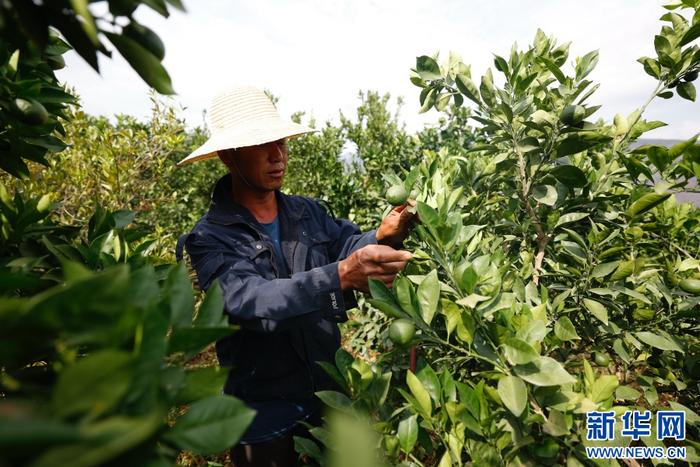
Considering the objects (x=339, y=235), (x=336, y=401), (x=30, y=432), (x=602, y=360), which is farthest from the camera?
(x=339, y=235)

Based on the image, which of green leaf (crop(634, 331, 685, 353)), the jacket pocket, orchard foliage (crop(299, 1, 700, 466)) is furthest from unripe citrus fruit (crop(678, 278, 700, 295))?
the jacket pocket

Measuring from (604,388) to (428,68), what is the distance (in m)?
1.25

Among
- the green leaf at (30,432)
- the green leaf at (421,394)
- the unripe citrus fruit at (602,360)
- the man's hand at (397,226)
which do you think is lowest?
the green leaf at (421,394)

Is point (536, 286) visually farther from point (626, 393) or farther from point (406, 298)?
point (406, 298)

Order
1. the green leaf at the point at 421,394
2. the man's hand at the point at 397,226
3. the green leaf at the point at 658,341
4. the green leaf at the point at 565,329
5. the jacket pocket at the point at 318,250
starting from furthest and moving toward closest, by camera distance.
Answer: the jacket pocket at the point at 318,250 < the man's hand at the point at 397,226 < the green leaf at the point at 658,341 < the green leaf at the point at 565,329 < the green leaf at the point at 421,394

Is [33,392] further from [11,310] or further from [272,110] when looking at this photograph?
[272,110]

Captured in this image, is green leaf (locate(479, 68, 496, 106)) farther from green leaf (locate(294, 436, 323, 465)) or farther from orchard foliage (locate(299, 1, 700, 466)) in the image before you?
green leaf (locate(294, 436, 323, 465))

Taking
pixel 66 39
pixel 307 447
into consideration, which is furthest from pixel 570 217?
pixel 66 39

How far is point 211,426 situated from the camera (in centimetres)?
51

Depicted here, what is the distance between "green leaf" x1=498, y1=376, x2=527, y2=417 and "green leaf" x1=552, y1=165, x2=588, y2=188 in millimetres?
794

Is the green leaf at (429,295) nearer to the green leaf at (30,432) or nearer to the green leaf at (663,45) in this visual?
the green leaf at (30,432)

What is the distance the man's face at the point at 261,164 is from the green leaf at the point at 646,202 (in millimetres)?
1367

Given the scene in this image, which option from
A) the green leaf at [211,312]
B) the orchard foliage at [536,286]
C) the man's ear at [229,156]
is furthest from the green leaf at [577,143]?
the man's ear at [229,156]

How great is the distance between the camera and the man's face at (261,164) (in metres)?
1.89
